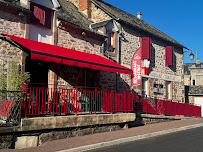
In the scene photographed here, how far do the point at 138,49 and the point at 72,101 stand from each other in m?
9.33

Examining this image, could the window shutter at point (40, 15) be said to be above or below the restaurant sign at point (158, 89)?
above

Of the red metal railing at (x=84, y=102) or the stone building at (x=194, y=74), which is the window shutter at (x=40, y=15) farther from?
the stone building at (x=194, y=74)

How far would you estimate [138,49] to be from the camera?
52.4 ft

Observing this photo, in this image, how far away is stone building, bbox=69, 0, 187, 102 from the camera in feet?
46.2

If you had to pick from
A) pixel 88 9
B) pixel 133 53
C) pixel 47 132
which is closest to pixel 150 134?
pixel 47 132

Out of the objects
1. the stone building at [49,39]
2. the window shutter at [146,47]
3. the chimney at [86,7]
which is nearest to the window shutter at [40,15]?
the stone building at [49,39]

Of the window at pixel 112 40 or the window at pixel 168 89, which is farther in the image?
the window at pixel 168 89

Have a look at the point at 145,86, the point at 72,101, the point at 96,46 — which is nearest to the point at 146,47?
the point at 145,86

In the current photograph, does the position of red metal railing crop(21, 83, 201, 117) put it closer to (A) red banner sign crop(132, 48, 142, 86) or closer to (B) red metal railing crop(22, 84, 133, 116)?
(B) red metal railing crop(22, 84, 133, 116)

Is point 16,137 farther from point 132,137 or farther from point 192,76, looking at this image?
point 192,76

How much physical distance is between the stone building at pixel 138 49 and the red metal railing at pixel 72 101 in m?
4.04

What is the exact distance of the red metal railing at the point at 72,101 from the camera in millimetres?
7051

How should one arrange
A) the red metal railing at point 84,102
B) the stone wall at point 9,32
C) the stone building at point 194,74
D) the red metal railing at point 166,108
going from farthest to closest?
1. the stone building at point 194,74
2. the red metal railing at point 166,108
3. the stone wall at point 9,32
4. the red metal railing at point 84,102

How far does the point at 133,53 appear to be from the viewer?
15.5 meters
